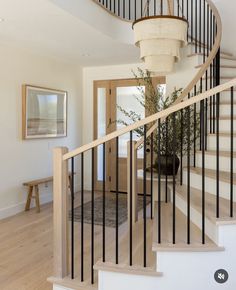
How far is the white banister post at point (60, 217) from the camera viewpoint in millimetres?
2377

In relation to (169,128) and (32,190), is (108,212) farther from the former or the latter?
(169,128)

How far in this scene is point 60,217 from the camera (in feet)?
7.82

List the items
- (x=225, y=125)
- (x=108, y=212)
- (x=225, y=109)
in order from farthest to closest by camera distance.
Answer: (x=108, y=212)
(x=225, y=109)
(x=225, y=125)

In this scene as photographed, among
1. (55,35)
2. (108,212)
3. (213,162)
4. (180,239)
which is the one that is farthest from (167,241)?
(55,35)

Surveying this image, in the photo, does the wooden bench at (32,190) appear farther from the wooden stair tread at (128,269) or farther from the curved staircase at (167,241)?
the wooden stair tread at (128,269)

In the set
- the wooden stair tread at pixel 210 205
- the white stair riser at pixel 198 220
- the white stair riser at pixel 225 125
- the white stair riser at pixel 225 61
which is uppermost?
the white stair riser at pixel 225 61

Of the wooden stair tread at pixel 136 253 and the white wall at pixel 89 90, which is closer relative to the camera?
the wooden stair tread at pixel 136 253

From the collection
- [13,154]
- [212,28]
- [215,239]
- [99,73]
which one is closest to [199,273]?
[215,239]

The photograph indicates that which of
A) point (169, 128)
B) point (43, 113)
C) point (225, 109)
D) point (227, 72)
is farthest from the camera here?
point (43, 113)

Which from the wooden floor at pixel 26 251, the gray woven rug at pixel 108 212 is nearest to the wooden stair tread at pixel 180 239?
the wooden floor at pixel 26 251

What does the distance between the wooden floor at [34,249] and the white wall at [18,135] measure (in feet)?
1.47

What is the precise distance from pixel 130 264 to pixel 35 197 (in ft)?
10.1

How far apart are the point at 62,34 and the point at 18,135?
5.81ft
